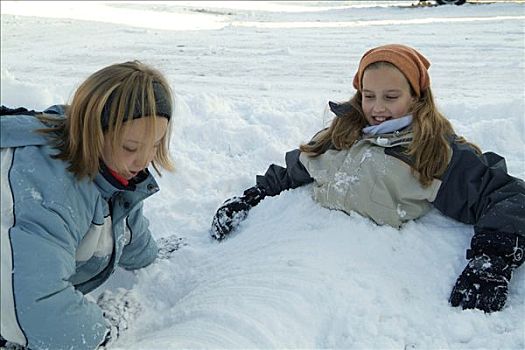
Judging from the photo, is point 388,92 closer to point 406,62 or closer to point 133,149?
point 406,62

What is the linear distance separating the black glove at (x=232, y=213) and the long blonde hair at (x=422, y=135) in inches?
15.9

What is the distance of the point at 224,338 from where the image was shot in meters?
2.25

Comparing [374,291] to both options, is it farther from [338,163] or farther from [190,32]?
[190,32]

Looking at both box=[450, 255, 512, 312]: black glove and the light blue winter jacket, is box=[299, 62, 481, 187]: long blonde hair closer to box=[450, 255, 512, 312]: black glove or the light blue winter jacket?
box=[450, 255, 512, 312]: black glove

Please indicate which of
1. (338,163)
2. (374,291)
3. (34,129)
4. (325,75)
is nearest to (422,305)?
(374,291)

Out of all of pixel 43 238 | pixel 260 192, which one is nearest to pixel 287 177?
pixel 260 192

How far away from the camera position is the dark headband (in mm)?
2039

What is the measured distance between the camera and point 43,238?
2.00 metres

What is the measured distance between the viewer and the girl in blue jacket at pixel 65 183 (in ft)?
6.48

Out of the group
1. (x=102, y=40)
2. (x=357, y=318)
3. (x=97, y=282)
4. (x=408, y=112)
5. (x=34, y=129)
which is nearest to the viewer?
(x=34, y=129)

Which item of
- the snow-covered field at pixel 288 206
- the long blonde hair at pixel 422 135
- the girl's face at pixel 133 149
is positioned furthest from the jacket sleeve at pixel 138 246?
the long blonde hair at pixel 422 135

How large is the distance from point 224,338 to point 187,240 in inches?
37.6

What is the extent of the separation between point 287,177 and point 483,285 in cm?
118

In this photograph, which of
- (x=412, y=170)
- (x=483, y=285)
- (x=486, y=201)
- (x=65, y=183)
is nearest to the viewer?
(x=65, y=183)
